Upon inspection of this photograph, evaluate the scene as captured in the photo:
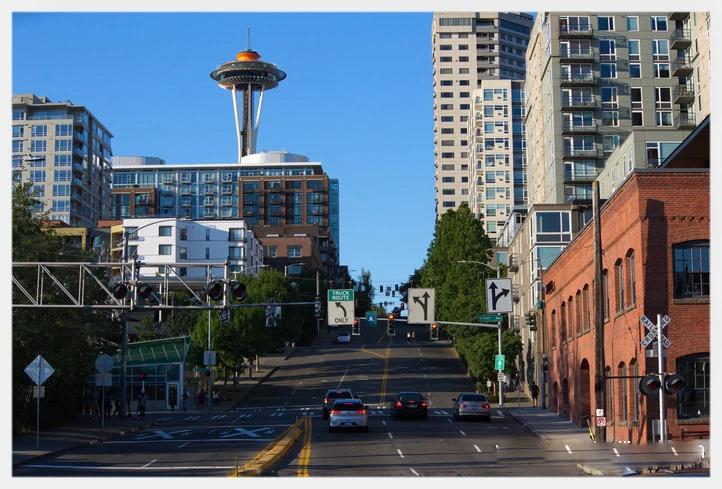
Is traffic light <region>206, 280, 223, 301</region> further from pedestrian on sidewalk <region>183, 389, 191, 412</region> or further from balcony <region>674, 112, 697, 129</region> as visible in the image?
balcony <region>674, 112, 697, 129</region>

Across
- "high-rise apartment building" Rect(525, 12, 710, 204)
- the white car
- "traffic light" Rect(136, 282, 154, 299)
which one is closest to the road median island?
the white car

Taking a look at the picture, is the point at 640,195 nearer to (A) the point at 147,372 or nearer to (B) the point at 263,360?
(A) the point at 147,372

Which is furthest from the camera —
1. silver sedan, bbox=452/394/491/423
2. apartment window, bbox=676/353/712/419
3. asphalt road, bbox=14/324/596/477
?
silver sedan, bbox=452/394/491/423

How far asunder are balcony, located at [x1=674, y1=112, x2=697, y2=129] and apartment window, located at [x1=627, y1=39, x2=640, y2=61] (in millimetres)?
7291

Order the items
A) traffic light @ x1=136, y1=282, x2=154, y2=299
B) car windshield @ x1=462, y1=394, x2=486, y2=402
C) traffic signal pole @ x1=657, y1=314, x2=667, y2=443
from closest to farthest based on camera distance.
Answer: traffic signal pole @ x1=657, y1=314, x2=667, y2=443, traffic light @ x1=136, y1=282, x2=154, y2=299, car windshield @ x1=462, y1=394, x2=486, y2=402

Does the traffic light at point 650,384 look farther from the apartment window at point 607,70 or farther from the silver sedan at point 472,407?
the apartment window at point 607,70

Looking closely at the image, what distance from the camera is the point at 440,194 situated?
194000 millimetres

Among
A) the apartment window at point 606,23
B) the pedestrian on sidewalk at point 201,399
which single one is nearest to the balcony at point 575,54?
the apartment window at point 606,23

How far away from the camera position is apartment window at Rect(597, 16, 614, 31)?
3760 inches

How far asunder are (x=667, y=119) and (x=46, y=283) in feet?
214

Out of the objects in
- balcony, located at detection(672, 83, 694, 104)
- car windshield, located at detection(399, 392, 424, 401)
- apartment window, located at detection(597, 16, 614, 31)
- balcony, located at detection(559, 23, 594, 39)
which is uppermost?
apartment window, located at detection(597, 16, 614, 31)

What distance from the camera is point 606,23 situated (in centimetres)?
9575

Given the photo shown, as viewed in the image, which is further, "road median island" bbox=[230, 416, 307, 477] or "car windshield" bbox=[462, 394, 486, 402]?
Result: "car windshield" bbox=[462, 394, 486, 402]

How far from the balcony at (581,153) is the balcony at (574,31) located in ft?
36.3
